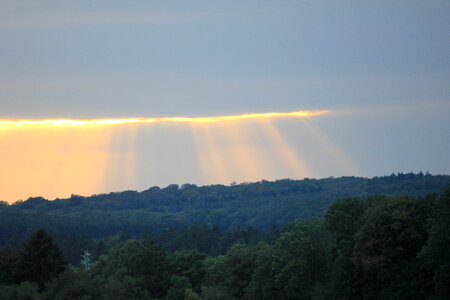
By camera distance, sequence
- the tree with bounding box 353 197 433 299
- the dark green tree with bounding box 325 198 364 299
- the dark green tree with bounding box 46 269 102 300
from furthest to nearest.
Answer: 1. the dark green tree with bounding box 325 198 364 299
2. the tree with bounding box 353 197 433 299
3. the dark green tree with bounding box 46 269 102 300

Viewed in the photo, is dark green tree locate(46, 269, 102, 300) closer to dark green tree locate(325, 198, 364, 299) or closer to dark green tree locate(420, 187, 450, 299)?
dark green tree locate(325, 198, 364, 299)

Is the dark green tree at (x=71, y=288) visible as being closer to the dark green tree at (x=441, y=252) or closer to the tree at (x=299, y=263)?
the tree at (x=299, y=263)

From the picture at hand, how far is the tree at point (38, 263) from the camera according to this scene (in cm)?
8756

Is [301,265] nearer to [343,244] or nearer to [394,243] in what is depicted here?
[343,244]

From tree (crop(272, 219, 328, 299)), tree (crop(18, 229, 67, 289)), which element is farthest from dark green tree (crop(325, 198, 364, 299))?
tree (crop(18, 229, 67, 289))

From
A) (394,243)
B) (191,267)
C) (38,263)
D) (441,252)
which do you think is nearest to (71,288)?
(38,263)

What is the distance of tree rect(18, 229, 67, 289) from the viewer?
8756 centimetres

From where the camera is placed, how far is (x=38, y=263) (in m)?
87.9

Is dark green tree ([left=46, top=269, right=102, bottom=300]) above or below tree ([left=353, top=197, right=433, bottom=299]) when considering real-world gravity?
below

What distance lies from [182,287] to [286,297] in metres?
13.5

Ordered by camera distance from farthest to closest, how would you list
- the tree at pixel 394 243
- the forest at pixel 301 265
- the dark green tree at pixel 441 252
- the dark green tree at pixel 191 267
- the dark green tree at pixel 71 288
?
the dark green tree at pixel 191 267, the tree at pixel 394 243, the forest at pixel 301 265, the dark green tree at pixel 71 288, the dark green tree at pixel 441 252

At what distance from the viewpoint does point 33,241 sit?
88250 millimetres

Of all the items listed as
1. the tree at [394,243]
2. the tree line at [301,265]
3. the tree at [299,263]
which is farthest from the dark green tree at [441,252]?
the tree at [299,263]

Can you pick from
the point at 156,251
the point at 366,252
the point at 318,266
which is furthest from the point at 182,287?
the point at 366,252
